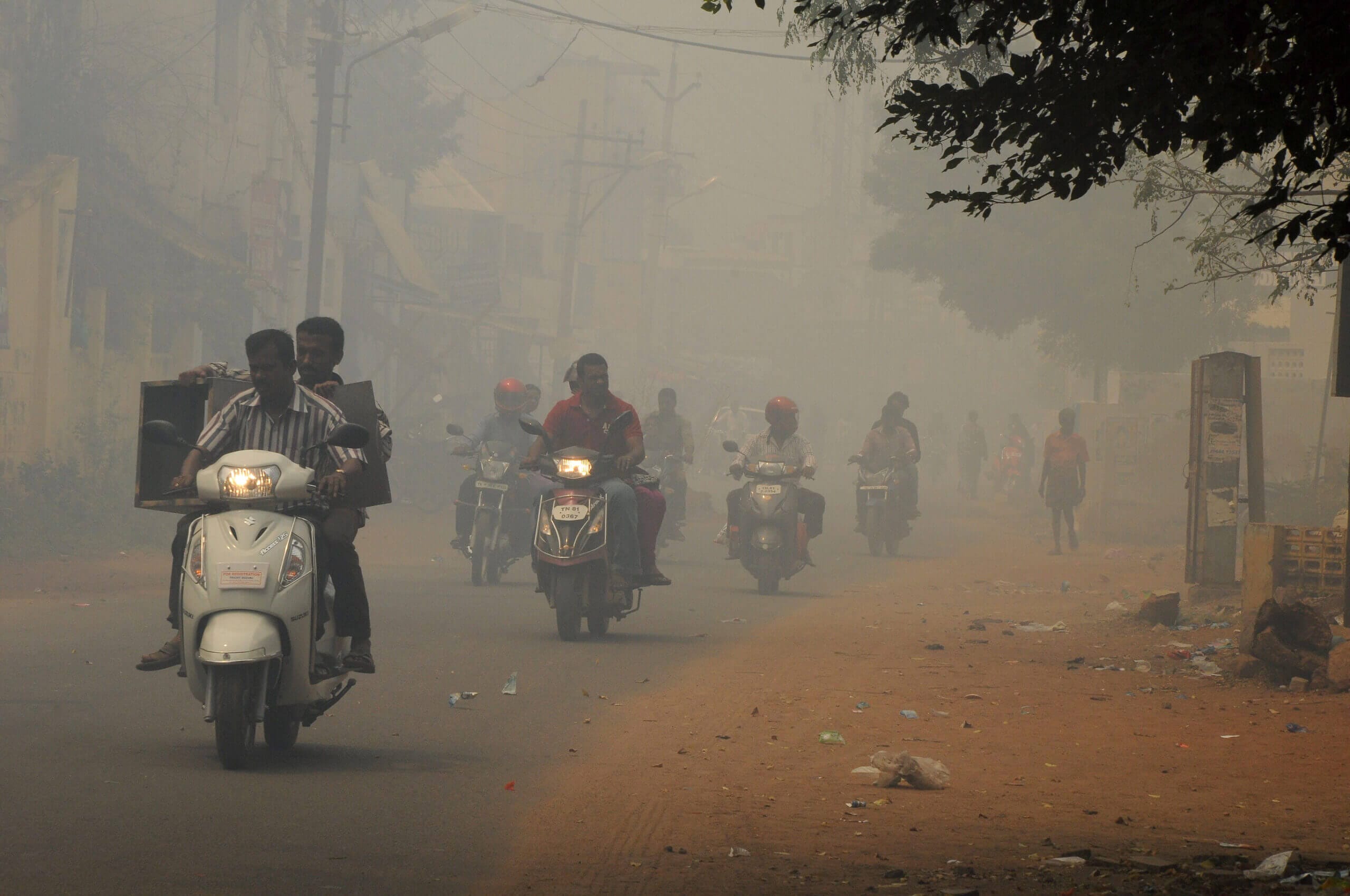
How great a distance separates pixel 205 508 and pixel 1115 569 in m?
16.7

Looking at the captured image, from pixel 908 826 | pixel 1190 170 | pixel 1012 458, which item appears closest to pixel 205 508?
pixel 908 826

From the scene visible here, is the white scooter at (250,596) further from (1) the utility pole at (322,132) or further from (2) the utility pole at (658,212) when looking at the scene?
(2) the utility pole at (658,212)

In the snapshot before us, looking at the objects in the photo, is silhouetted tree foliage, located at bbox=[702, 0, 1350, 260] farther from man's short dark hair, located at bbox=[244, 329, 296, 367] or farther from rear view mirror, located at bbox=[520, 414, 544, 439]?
rear view mirror, located at bbox=[520, 414, 544, 439]

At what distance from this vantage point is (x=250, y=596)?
6336 mm

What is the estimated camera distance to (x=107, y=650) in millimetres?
10625

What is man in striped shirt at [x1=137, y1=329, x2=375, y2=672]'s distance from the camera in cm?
689

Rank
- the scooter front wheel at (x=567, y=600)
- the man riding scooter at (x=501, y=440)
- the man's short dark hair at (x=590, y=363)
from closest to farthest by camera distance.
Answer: the scooter front wheel at (x=567, y=600)
the man's short dark hair at (x=590, y=363)
the man riding scooter at (x=501, y=440)

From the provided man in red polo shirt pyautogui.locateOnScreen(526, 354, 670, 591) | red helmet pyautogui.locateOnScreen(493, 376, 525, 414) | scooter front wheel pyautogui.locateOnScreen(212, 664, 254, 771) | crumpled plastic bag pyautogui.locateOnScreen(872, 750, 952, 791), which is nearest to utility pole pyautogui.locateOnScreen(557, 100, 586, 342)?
red helmet pyautogui.locateOnScreen(493, 376, 525, 414)

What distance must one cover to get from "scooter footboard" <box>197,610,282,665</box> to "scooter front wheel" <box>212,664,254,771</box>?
71 mm

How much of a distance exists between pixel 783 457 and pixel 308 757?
10239 millimetres

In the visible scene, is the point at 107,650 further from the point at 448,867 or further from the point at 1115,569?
the point at 1115,569

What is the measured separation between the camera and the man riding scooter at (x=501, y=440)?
1633 cm

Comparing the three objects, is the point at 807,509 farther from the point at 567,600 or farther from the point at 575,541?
the point at 575,541

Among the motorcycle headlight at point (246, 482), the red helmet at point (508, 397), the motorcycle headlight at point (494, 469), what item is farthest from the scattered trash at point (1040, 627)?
the motorcycle headlight at point (246, 482)
